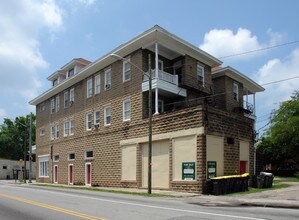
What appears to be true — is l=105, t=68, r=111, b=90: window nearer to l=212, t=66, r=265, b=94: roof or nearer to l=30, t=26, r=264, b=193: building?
l=30, t=26, r=264, b=193: building

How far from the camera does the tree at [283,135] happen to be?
46.3 meters

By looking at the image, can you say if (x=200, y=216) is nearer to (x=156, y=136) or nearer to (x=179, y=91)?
(x=156, y=136)

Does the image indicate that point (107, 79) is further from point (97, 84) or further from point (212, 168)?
point (212, 168)

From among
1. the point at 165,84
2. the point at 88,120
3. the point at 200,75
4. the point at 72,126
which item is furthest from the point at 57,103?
the point at 165,84

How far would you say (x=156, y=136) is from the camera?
25469mm

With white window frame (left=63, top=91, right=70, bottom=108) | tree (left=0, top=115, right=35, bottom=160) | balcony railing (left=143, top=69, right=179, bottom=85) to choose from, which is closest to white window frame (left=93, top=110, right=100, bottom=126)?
white window frame (left=63, top=91, right=70, bottom=108)

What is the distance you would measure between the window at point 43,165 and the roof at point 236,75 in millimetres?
23002

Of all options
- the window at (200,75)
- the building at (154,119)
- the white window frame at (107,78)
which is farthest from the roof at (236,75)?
the white window frame at (107,78)

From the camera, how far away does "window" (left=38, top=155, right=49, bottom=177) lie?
44094mm

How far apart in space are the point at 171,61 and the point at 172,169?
10135 millimetres

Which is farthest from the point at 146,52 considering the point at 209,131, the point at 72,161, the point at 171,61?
the point at 72,161

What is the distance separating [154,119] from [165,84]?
2.95 meters

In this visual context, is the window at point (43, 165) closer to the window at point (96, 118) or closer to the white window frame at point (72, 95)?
the white window frame at point (72, 95)

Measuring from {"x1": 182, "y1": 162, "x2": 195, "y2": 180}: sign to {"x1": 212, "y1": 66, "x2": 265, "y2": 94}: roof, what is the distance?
1439 cm
